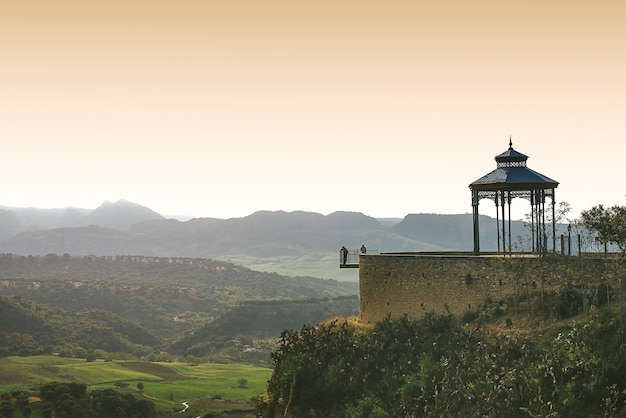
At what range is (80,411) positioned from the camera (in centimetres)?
7462

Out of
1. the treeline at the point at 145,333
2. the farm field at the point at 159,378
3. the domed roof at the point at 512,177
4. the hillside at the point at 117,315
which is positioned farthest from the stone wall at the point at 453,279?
the hillside at the point at 117,315

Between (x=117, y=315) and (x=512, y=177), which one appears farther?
(x=117, y=315)

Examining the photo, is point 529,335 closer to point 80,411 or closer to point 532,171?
point 532,171

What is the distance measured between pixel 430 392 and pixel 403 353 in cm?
311

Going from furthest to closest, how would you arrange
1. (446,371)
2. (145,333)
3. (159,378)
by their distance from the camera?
(145,333) → (159,378) → (446,371)

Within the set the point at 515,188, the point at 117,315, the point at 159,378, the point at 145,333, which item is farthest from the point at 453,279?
the point at 117,315

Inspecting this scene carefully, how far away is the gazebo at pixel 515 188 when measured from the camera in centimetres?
3219

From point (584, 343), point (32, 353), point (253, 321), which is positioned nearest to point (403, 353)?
point (584, 343)

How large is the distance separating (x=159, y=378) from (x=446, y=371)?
308 feet

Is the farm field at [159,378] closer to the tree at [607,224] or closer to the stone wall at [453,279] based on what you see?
the stone wall at [453,279]

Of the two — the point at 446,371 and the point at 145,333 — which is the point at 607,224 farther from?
the point at 145,333

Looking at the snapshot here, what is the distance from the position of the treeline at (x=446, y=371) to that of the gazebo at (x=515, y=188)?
220 inches

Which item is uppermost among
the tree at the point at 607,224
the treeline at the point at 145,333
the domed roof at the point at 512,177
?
the domed roof at the point at 512,177

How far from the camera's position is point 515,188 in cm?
3253
